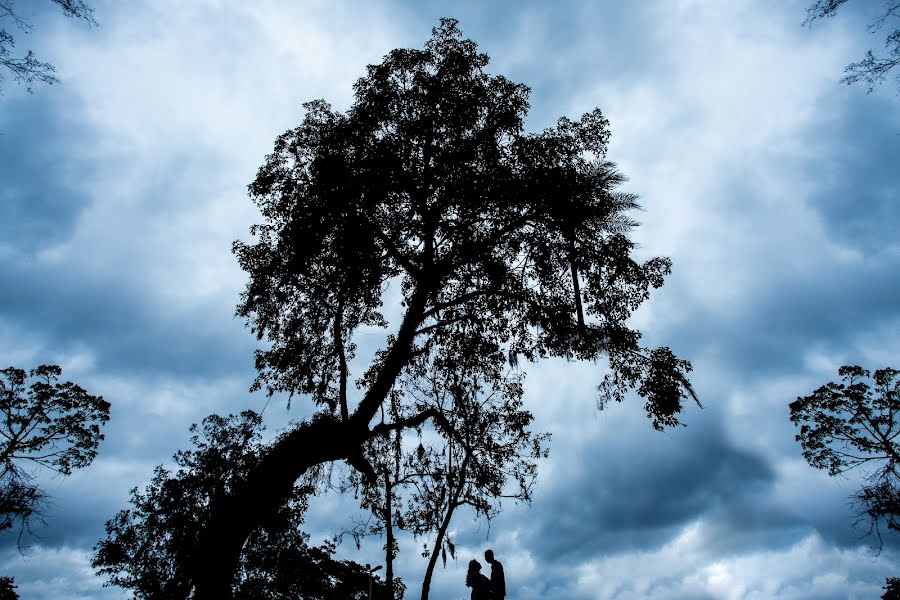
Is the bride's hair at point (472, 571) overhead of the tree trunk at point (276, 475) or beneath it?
beneath

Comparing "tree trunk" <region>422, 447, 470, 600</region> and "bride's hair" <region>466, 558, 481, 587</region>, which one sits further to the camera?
"tree trunk" <region>422, 447, 470, 600</region>

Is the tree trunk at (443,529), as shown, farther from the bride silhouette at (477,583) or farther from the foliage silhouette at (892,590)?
the foliage silhouette at (892,590)

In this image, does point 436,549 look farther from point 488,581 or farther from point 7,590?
point 7,590

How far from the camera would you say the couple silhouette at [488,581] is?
10.5 m

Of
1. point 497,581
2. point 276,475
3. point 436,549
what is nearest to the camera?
point 497,581

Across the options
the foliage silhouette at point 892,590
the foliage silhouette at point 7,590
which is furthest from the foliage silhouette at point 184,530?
the foliage silhouette at point 892,590

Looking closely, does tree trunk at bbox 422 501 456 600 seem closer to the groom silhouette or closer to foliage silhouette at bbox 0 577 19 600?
the groom silhouette

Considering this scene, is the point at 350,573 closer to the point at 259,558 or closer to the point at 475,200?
the point at 259,558

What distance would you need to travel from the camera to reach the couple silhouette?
10516 millimetres

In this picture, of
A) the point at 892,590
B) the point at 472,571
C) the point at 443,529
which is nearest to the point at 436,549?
the point at 443,529

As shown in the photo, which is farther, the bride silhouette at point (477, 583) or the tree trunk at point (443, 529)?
the tree trunk at point (443, 529)

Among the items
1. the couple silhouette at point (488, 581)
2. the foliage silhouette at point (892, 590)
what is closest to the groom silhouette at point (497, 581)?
the couple silhouette at point (488, 581)

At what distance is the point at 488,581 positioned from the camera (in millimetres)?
10742

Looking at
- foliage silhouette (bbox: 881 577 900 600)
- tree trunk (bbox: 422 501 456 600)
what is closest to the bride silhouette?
tree trunk (bbox: 422 501 456 600)
